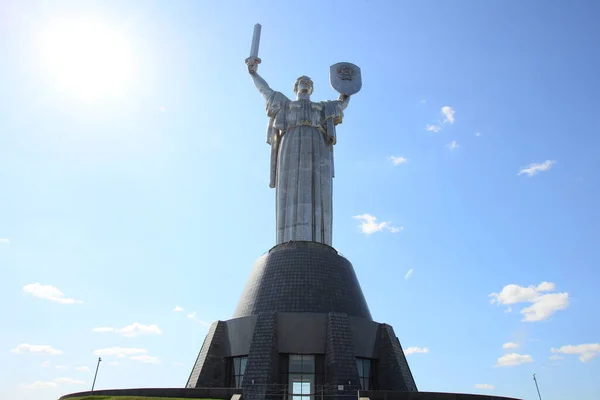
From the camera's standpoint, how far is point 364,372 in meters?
19.6

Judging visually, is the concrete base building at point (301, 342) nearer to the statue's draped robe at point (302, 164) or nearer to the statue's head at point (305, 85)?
the statue's draped robe at point (302, 164)

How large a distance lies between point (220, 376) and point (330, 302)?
205 inches

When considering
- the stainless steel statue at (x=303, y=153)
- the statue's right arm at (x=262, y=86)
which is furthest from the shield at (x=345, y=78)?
the statue's right arm at (x=262, y=86)

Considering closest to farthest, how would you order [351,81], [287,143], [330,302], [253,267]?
[330,302] < [253,267] < [287,143] < [351,81]

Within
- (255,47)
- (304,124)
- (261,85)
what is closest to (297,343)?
(304,124)

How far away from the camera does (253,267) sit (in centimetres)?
2309

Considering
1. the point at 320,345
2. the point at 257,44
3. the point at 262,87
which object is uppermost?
the point at 257,44

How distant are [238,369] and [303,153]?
37.6ft

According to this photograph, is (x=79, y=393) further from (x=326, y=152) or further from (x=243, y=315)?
(x=326, y=152)

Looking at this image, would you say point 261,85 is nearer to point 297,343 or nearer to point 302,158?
point 302,158

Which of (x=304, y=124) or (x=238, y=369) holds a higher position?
(x=304, y=124)

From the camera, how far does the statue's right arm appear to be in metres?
27.7

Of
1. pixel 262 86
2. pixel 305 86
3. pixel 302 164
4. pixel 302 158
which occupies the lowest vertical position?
pixel 302 164

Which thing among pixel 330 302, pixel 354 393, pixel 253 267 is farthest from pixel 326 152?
pixel 354 393
